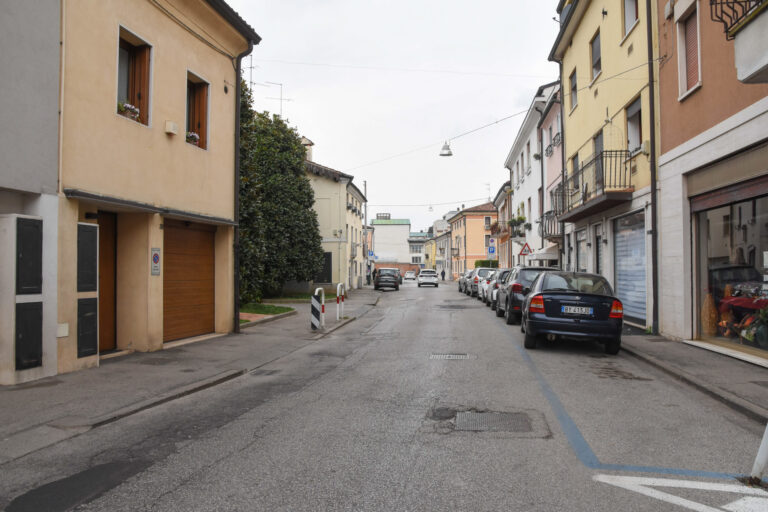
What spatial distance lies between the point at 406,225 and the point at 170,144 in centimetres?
9352

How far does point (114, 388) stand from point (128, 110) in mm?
4622

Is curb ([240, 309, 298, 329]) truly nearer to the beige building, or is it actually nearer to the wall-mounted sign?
the wall-mounted sign

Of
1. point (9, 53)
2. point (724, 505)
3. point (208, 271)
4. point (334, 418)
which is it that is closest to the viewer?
point (724, 505)

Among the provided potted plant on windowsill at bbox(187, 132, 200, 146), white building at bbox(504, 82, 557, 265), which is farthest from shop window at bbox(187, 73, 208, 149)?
white building at bbox(504, 82, 557, 265)

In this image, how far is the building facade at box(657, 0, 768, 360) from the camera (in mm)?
8672

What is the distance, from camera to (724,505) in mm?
3418

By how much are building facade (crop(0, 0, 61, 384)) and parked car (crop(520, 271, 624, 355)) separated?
25.4 feet

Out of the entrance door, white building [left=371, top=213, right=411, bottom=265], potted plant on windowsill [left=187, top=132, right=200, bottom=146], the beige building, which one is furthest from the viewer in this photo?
white building [left=371, top=213, right=411, bottom=265]

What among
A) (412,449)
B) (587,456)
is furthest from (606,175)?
(412,449)

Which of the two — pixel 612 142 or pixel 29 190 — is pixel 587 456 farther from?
pixel 612 142

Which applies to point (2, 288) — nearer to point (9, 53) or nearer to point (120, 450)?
point (9, 53)

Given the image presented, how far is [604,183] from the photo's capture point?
14.5 metres

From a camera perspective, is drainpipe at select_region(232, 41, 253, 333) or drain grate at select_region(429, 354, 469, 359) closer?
drain grate at select_region(429, 354, 469, 359)

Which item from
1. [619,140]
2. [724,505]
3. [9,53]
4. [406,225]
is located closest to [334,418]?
[724,505]
